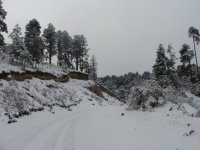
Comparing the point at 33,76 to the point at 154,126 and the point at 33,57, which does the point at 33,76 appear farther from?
the point at 154,126

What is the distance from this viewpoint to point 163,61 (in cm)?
4522

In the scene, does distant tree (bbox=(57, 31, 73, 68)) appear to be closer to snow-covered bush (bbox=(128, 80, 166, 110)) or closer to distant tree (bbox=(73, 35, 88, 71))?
distant tree (bbox=(73, 35, 88, 71))

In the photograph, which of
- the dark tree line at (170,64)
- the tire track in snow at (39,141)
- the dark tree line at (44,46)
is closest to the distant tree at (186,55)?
the dark tree line at (170,64)

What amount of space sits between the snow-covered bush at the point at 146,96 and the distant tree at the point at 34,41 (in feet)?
107

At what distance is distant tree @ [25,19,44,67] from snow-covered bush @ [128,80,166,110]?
32659 millimetres

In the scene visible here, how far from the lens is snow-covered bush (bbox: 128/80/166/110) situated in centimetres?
2152

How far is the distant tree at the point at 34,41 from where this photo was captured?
52.6m

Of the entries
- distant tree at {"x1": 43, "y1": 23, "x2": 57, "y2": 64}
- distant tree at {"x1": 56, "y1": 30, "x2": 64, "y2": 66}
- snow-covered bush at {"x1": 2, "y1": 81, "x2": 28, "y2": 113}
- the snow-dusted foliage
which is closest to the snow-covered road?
the snow-dusted foliage

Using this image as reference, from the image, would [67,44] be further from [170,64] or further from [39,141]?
[39,141]

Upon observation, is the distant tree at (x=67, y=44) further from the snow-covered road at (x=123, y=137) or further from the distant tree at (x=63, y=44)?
the snow-covered road at (x=123, y=137)

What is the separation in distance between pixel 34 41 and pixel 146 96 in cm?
3595

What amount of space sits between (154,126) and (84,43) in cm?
6409

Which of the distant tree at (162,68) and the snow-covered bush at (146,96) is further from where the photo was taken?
the distant tree at (162,68)

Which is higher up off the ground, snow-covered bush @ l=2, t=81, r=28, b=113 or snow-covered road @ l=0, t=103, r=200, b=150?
snow-covered bush @ l=2, t=81, r=28, b=113
